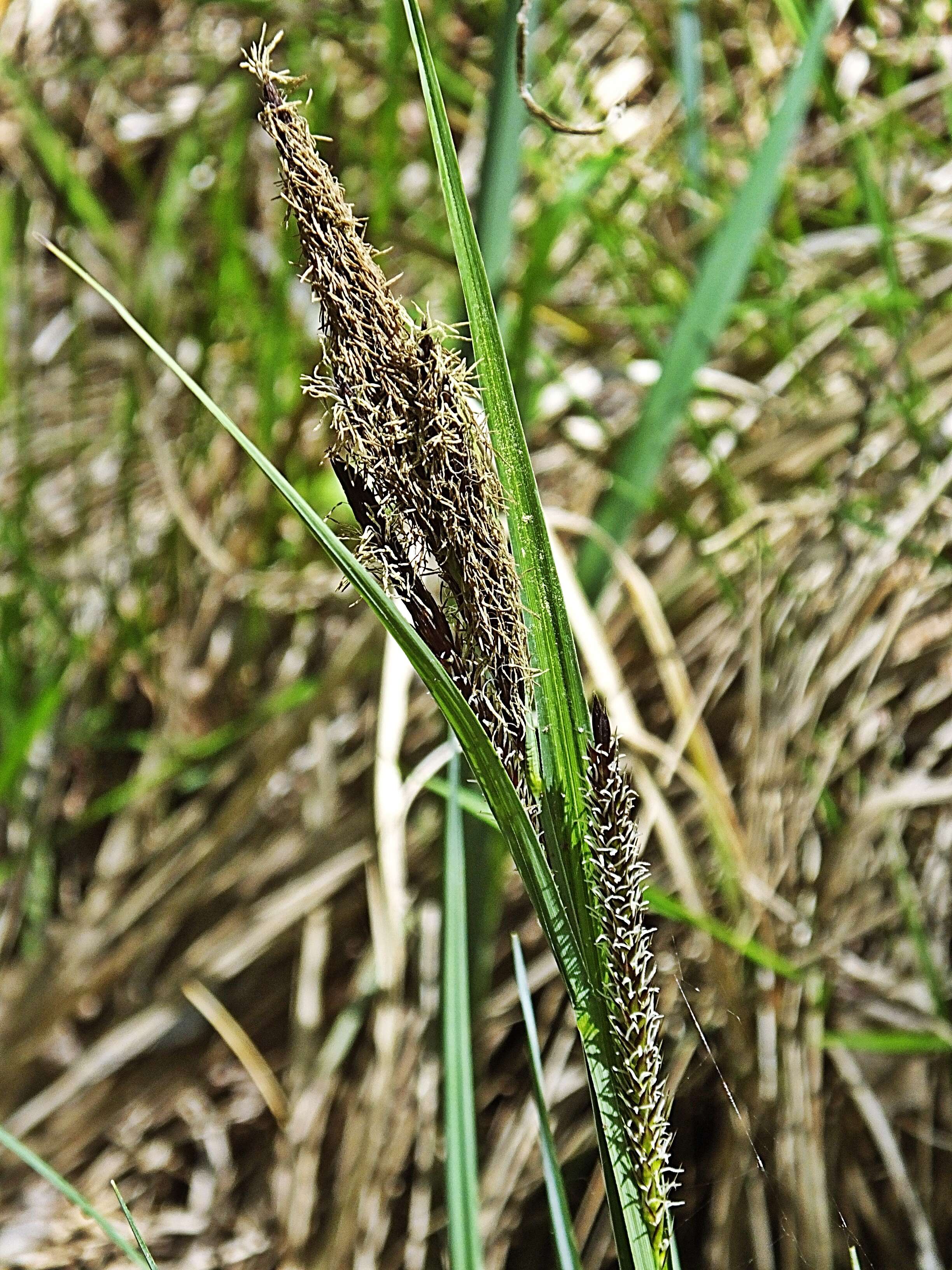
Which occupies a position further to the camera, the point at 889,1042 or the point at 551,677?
the point at 889,1042

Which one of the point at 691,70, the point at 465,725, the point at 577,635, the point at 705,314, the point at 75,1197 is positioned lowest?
the point at 75,1197

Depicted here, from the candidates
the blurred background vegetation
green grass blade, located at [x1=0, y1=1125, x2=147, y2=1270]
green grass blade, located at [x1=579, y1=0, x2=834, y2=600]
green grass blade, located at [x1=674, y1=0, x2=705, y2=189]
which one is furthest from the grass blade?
green grass blade, located at [x1=674, y1=0, x2=705, y2=189]

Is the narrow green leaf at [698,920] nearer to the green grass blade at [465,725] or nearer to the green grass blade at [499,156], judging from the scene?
the green grass blade at [465,725]

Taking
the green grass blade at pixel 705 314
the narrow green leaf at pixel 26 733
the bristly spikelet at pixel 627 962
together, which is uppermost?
the green grass blade at pixel 705 314

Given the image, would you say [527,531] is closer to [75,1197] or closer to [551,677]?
[551,677]

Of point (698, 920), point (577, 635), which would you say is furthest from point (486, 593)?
point (577, 635)

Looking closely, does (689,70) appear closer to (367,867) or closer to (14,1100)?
(367,867)

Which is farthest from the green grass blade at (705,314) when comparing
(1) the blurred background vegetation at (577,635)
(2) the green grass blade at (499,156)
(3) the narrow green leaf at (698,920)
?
(3) the narrow green leaf at (698,920)
